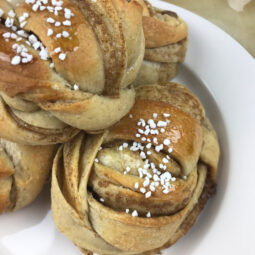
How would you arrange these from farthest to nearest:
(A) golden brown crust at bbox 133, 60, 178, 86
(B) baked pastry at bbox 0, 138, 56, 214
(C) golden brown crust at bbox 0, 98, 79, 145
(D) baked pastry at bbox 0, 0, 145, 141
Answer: (A) golden brown crust at bbox 133, 60, 178, 86, (B) baked pastry at bbox 0, 138, 56, 214, (C) golden brown crust at bbox 0, 98, 79, 145, (D) baked pastry at bbox 0, 0, 145, 141

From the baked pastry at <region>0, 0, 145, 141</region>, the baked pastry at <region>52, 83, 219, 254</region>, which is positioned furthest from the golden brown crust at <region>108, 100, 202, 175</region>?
the baked pastry at <region>0, 0, 145, 141</region>

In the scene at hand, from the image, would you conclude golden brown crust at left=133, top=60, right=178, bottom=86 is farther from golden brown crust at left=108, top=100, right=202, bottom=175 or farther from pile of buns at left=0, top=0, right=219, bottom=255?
golden brown crust at left=108, top=100, right=202, bottom=175

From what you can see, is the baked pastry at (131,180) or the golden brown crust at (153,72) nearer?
the baked pastry at (131,180)

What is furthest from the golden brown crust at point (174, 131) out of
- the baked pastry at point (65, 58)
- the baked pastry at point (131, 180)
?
the baked pastry at point (65, 58)

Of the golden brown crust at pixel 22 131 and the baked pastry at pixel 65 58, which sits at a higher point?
the baked pastry at pixel 65 58

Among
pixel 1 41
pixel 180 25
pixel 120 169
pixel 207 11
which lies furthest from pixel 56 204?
pixel 207 11

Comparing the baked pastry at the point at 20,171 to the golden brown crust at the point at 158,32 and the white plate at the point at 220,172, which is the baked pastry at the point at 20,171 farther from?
the golden brown crust at the point at 158,32

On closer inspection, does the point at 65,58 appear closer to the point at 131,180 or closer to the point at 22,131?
the point at 22,131

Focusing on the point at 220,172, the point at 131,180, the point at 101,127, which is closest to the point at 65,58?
the point at 101,127
